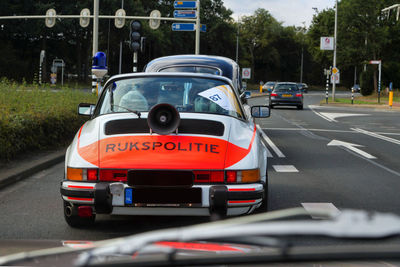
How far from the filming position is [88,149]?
16.5ft

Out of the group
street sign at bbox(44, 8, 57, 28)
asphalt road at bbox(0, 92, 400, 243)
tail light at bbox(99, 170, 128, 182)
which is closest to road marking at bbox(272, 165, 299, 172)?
asphalt road at bbox(0, 92, 400, 243)

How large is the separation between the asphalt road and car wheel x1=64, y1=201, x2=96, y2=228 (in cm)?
7

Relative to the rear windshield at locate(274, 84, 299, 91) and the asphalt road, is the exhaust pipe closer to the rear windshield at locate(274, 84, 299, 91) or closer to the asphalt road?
the asphalt road

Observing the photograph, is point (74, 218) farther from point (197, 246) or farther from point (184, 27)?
point (184, 27)

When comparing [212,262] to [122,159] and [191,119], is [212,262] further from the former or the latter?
[191,119]

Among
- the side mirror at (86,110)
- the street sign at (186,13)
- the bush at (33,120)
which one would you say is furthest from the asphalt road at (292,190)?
the street sign at (186,13)

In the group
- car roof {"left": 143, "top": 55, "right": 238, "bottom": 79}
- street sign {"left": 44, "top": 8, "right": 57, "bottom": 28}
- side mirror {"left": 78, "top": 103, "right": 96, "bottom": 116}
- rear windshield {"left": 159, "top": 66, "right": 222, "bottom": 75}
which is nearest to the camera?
side mirror {"left": 78, "top": 103, "right": 96, "bottom": 116}

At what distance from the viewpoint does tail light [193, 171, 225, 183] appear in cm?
470

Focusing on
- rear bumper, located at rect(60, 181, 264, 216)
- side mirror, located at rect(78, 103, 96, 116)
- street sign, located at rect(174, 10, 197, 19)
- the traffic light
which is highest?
street sign, located at rect(174, 10, 197, 19)

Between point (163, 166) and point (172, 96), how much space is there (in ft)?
4.51

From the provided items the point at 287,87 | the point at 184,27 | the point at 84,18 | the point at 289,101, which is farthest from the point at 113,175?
the point at 184,27

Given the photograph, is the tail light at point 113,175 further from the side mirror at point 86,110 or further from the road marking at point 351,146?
the road marking at point 351,146

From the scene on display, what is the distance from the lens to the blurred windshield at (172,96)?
5.86m

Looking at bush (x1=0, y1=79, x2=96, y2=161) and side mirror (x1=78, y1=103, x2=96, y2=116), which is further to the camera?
bush (x1=0, y1=79, x2=96, y2=161)
